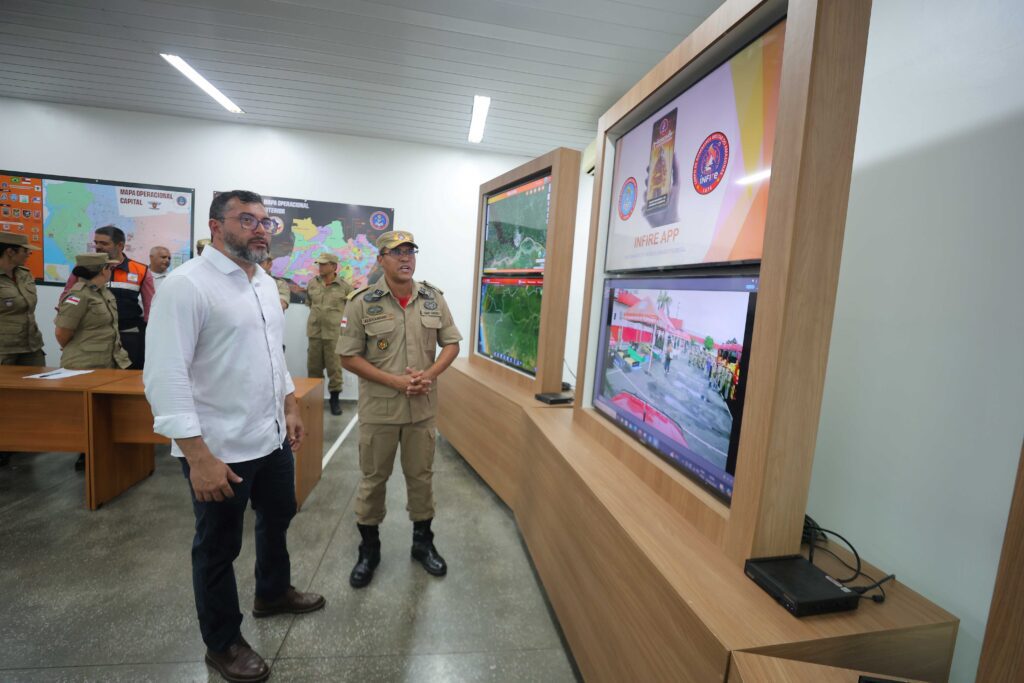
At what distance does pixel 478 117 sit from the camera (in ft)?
14.5

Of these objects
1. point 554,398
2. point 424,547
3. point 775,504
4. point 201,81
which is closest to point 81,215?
point 201,81

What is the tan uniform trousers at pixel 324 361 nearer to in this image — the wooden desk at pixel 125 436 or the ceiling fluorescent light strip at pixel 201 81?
the wooden desk at pixel 125 436

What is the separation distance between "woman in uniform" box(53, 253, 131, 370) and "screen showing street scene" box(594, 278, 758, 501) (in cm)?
359

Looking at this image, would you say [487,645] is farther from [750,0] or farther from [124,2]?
[124,2]

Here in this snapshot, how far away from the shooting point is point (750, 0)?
1.23 m

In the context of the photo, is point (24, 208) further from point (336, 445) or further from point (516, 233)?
point (516, 233)

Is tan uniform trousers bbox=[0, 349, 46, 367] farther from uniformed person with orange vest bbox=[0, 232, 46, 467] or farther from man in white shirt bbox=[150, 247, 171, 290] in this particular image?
man in white shirt bbox=[150, 247, 171, 290]

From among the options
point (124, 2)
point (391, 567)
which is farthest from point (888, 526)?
point (124, 2)

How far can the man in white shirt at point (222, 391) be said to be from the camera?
1.37 metres

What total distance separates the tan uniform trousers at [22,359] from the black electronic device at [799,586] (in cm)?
494

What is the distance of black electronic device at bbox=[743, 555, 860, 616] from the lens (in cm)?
96

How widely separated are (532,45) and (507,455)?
2749mm

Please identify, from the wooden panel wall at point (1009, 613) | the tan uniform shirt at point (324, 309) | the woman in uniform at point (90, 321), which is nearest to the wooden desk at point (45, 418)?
the woman in uniform at point (90, 321)

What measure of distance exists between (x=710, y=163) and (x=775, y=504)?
1.02 meters
